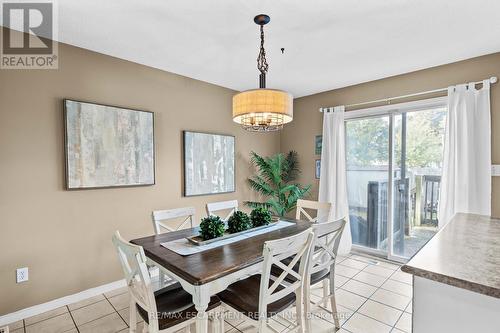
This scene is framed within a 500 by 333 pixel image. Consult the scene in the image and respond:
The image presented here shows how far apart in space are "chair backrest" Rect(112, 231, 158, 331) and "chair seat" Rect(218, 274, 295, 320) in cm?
48

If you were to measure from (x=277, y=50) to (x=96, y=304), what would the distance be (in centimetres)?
300

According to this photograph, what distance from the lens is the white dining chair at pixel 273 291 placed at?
1.44m

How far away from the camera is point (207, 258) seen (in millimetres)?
1597

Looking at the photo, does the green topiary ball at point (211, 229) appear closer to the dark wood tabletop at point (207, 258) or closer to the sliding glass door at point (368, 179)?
the dark wood tabletop at point (207, 258)

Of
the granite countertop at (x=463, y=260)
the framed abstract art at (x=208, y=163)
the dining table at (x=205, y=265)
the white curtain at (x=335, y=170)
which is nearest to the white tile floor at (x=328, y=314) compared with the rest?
the dining table at (x=205, y=265)

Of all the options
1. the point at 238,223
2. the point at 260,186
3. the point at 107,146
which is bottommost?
the point at 238,223

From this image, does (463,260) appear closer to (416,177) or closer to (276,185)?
(416,177)

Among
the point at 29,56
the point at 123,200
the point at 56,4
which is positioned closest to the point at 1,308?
the point at 123,200

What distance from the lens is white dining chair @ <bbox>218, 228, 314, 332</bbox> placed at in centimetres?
144

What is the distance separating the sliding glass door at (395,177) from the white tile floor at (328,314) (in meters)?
0.69

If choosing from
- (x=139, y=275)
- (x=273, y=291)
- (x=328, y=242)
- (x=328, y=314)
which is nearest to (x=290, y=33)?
(x=328, y=242)

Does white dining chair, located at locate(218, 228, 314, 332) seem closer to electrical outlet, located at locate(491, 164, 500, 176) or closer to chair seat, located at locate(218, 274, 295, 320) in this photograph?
chair seat, located at locate(218, 274, 295, 320)

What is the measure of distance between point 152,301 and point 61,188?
5.42 feet

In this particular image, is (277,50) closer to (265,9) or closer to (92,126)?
(265,9)
